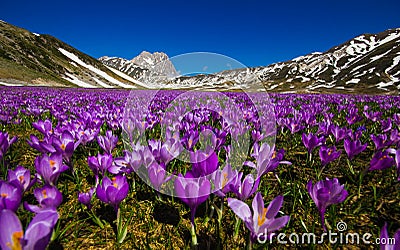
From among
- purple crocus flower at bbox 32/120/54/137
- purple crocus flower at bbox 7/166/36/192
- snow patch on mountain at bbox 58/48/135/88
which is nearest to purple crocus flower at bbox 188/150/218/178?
purple crocus flower at bbox 7/166/36/192

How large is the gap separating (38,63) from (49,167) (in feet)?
289

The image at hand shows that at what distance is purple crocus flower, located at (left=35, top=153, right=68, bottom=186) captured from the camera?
1.53 metres

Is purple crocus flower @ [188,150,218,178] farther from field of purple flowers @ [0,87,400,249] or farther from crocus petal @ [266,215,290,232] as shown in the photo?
crocus petal @ [266,215,290,232]

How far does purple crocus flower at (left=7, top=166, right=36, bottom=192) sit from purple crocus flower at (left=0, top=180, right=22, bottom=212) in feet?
0.50

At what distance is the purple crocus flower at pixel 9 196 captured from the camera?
1.10m

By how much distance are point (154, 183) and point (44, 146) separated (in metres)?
1.00

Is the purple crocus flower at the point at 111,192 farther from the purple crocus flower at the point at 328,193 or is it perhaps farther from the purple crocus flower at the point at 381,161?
the purple crocus flower at the point at 381,161

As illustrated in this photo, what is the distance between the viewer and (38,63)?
72500mm

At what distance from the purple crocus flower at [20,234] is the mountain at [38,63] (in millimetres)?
50344

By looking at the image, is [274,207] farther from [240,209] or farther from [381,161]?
[381,161]

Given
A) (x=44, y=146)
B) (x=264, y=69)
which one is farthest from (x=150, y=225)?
(x=264, y=69)

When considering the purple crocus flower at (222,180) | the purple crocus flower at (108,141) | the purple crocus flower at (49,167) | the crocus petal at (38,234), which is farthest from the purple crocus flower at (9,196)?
the purple crocus flower at (108,141)

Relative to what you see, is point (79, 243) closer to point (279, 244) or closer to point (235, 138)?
point (279, 244)

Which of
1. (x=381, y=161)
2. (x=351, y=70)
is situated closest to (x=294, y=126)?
(x=381, y=161)
